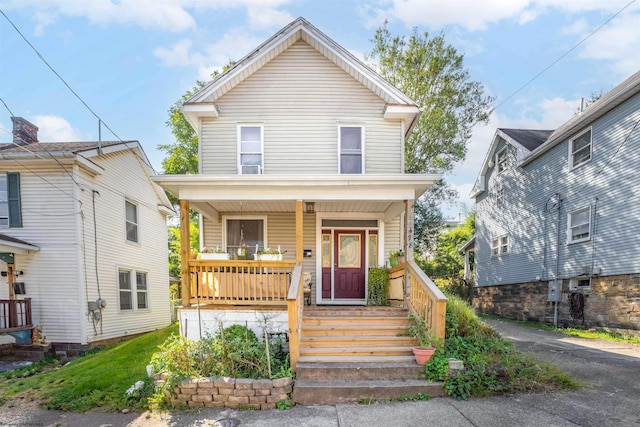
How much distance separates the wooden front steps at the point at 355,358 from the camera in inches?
177

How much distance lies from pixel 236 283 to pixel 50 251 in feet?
20.1

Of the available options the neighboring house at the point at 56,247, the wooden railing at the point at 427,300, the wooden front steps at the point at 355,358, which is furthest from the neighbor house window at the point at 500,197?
the neighboring house at the point at 56,247

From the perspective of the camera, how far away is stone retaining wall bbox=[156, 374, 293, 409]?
14.7 feet

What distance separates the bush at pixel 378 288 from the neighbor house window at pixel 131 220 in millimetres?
8766

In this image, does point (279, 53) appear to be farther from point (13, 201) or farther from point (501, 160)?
point (501, 160)

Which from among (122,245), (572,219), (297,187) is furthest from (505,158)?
(122,245)

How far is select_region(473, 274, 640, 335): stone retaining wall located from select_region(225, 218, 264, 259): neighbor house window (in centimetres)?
1034

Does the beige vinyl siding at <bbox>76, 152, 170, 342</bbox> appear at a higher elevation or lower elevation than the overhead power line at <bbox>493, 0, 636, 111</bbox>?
lower

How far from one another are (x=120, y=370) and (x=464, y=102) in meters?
18.1

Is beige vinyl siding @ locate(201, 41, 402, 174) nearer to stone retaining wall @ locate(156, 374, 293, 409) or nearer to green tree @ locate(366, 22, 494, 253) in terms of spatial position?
stone retaining wall @ locate(156, 374, 293, 409)

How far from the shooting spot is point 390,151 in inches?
333

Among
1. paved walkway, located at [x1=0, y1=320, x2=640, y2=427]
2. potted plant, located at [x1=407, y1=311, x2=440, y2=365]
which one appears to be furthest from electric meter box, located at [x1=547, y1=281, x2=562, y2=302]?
potted plant, located at [x1=407, y1=311, x2=440, y2=365]

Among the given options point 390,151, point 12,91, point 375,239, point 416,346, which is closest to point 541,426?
point 416,346

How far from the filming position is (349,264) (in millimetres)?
8578
